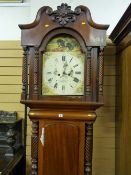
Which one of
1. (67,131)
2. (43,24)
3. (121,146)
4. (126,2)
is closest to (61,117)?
(67,131)

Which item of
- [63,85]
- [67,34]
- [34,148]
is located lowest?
[34,148]

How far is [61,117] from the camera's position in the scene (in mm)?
1896

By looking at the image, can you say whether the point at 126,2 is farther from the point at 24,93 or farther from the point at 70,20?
the point at 24,93

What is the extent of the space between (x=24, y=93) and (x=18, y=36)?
29.1 inches

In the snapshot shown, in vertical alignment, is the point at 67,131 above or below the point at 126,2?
below

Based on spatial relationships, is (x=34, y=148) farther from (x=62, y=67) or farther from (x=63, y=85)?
(x=62, y=67)

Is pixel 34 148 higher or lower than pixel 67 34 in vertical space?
lower

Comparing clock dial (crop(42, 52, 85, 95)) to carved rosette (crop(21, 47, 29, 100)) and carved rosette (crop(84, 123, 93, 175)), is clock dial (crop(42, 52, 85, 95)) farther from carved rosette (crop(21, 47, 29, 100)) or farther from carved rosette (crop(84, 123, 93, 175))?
carved rosette (crop(84, 123, 93, 175))

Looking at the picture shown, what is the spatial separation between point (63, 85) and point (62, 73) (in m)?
0.08

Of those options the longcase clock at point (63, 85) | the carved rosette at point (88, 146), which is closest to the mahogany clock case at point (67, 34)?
the longcase clock at point (63, 85)

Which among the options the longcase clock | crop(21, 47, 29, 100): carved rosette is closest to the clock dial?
the longcase clock

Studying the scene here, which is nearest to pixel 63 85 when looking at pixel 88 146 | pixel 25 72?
pixel 25 72

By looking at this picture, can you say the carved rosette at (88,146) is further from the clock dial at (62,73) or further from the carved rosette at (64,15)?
the carved rosette at (64,15)

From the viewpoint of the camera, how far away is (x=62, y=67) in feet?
6.37
